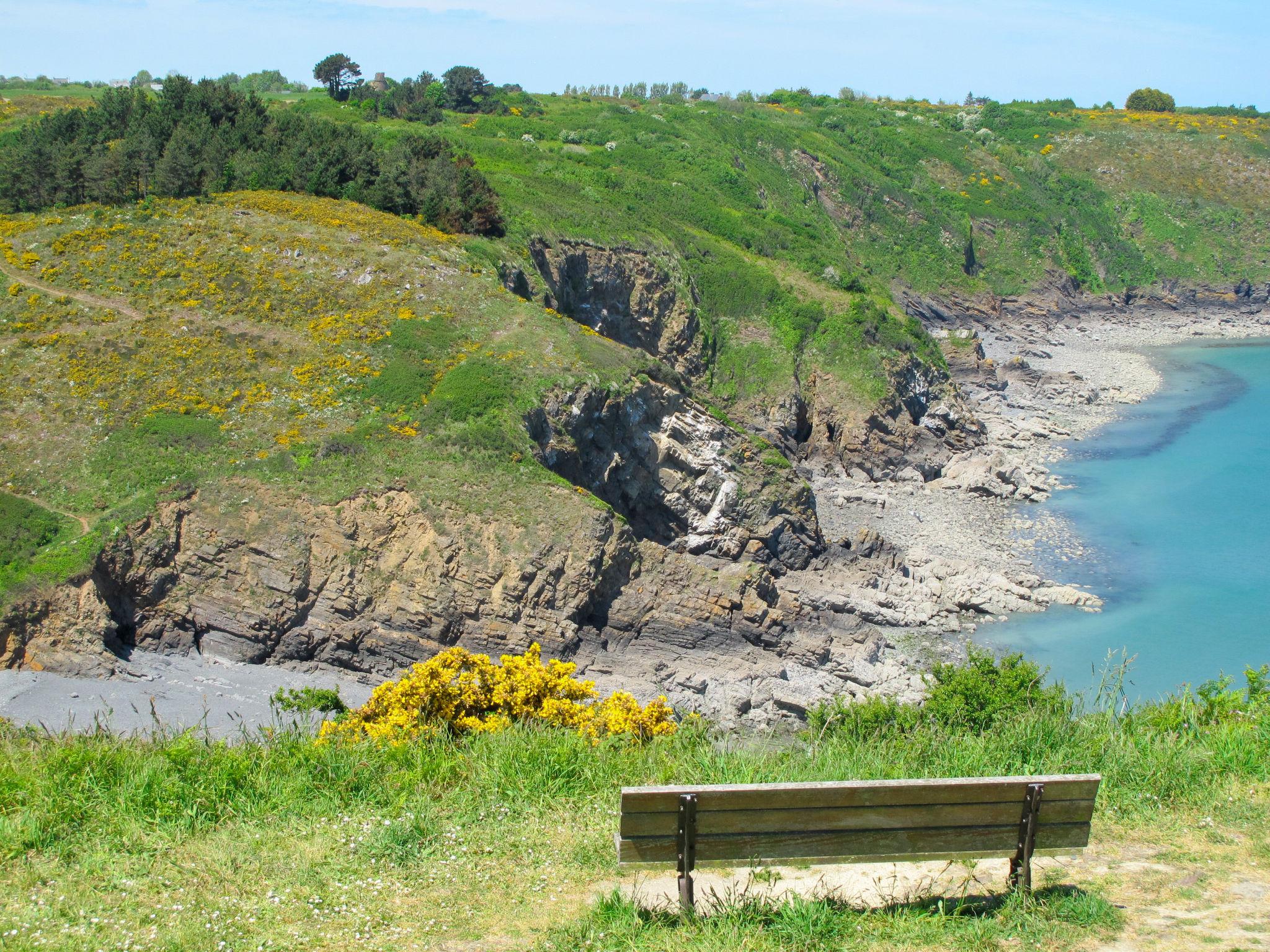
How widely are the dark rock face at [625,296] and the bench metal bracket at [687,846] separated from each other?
37432mm

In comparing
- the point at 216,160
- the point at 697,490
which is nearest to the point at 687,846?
the point at 697,490

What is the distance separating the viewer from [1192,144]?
103000 millimetres

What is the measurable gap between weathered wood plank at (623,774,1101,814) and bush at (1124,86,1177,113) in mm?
134967

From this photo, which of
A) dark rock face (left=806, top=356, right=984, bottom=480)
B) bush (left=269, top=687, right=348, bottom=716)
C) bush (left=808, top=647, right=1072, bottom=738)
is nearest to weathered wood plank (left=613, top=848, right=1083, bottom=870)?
bush (left=808, top=647, right=1072, bottom=738)

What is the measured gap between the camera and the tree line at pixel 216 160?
126ft

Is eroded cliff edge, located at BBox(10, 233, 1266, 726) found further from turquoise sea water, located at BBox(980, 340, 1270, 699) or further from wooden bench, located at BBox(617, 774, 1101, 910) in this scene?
wooden bench, located at BBox(617, 774, 1101, 910)

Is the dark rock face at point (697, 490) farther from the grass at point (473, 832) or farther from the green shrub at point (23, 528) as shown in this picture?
the grass at point (473, 832)

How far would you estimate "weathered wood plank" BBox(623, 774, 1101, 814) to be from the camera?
23.8 feet

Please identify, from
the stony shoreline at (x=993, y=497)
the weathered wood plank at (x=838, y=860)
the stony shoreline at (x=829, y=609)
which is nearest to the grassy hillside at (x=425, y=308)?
the stony shoreline at (x=829, y=609)

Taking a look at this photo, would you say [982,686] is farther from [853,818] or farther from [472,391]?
[472,391]

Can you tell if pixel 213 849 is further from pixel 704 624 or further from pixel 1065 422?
pixel 1065 422

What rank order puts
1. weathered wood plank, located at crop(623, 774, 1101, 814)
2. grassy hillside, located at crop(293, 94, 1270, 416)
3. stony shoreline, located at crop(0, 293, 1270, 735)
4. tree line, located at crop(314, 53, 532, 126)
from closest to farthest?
1. weathered wood plank, located at crop(623, 774, 1101, 814)
2. stony shoreline, located at crop(0, 293, 1270, 735)
3. grassy hillside, located at crop(293, 94, 1270, 416)
4. tree line, located at crop(314, 53, 532, 126)

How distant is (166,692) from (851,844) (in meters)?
21.9

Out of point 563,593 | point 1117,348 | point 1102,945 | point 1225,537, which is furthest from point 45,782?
point 1117,348
